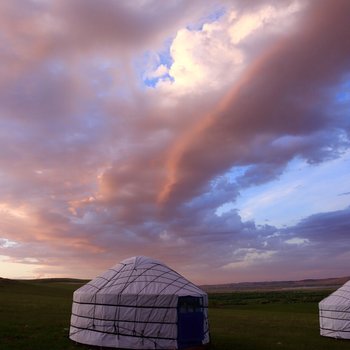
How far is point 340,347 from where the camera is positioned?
48.4 ft

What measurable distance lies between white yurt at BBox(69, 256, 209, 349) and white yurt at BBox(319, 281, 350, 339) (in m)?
6.20

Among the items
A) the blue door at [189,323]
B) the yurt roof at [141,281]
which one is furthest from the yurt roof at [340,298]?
the blue door at [189,323]

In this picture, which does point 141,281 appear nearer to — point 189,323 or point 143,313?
point 143,313

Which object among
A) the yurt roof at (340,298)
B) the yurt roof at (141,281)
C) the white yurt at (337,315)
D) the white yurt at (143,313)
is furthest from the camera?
the yurt roof at (340,298)

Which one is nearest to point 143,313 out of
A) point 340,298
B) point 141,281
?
point 141,281

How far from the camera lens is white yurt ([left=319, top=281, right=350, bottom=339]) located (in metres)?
16.3

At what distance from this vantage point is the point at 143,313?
12438 mm

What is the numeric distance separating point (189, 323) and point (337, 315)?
23.4ft

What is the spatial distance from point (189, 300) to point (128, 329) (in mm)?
1924

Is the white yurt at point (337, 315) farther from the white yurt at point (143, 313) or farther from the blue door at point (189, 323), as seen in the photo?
the blue door at point (189, 323)

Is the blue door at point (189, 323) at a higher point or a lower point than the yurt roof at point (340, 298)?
lower

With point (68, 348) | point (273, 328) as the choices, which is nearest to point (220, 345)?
point (68, 348)

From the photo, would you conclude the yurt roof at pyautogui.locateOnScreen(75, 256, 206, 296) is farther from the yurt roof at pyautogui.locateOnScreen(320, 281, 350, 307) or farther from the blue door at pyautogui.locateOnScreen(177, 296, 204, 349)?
the yurt roof at pyautogui.locateOnScreen(320, 281, 350, 307)

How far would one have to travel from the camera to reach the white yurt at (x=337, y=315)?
1634 centimetres
